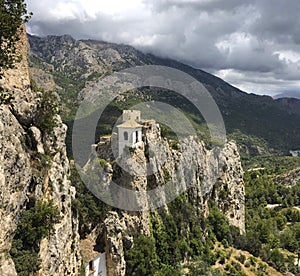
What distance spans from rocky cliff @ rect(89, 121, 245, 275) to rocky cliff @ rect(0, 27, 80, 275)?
368 inches

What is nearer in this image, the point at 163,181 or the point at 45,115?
the point at 45,115

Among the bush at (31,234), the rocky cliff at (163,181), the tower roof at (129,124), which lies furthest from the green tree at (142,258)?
the bush at (31,234)

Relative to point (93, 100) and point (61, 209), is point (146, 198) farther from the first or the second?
point (93, 100)

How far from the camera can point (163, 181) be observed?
150ft

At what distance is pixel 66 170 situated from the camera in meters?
28.9

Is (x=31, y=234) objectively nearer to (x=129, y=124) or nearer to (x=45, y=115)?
(x=45, y=115)

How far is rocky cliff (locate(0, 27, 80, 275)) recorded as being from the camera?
19.9 m

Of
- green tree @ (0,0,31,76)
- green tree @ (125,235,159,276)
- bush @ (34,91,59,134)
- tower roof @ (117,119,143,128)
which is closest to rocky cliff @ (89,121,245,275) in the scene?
green tree @ (125,235,159,276)

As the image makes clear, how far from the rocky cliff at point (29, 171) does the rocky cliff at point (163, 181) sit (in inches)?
368

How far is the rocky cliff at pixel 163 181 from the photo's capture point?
121 feet

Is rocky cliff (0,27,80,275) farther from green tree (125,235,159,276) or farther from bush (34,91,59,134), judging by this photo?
green tree (125,235,159,276)

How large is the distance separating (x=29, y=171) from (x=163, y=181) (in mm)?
25930

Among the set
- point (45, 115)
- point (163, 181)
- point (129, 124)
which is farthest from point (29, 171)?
point (163, 181)

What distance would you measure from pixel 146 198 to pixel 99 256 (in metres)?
10.1
